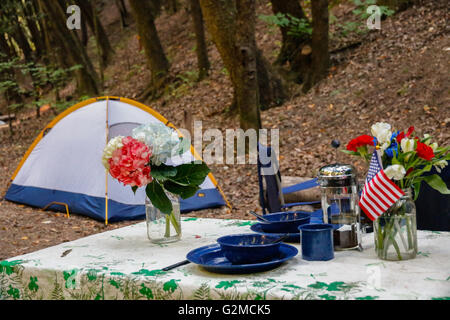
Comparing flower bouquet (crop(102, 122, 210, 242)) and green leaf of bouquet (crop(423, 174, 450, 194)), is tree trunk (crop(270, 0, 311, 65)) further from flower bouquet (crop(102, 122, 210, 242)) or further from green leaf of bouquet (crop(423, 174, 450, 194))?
green leaf of bouquet (crop(423, 174, 450, 194))

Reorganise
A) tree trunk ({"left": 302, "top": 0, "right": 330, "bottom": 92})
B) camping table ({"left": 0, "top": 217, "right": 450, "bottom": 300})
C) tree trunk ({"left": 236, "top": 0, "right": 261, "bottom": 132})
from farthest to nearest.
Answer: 1. tree trunk ({"left": 302, "top": 0, "right": 330, "bottom": 92})
2. tree trunk ({"left": 236, "top": 0, "right": 261, "bottom": 132})
3. camping table ({"left": 0, "top": 217, "right": 450, "bottom": 300})

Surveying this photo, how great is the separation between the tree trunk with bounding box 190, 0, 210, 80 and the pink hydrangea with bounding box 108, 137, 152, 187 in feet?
31.7

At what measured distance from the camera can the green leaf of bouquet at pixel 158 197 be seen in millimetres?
2176

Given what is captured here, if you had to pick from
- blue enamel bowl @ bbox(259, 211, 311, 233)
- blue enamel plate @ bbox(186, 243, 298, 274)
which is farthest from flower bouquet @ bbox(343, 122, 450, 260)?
blue enamel bowl @ bbox(259, 211, 311, 233)

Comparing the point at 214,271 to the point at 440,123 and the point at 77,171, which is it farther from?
the point at 440,123

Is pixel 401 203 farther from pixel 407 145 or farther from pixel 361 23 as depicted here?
pixel 361 23

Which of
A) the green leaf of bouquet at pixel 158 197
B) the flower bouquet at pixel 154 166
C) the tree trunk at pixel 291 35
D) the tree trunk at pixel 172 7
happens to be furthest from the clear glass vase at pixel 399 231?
the tree trunk at pixel 172 7

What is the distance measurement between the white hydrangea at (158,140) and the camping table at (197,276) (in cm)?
39

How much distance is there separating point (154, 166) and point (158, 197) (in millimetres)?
133

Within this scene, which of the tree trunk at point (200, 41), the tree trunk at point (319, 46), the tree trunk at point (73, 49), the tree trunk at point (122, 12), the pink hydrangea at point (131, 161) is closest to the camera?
the pink hydrangea at point (131, 161)

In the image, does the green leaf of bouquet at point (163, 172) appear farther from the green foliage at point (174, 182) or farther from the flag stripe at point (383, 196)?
the flag stripe at point (383, 196)

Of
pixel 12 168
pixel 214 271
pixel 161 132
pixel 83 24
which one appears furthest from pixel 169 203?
pixel 83 24

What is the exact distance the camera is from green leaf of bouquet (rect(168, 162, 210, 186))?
2207mm

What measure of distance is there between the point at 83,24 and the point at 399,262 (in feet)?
70.5
